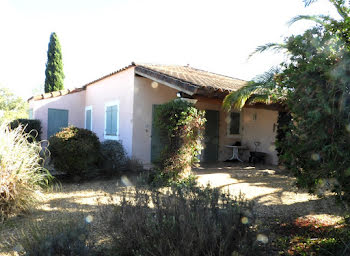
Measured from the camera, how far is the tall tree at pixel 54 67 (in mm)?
17219

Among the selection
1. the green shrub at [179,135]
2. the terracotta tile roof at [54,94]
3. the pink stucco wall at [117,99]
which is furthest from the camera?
the terracotta tile roof at [54,94]

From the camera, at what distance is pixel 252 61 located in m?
7.21

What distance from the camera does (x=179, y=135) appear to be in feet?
20.8

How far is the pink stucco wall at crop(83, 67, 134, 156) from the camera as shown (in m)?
9.10

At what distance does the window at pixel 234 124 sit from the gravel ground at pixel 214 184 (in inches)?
121

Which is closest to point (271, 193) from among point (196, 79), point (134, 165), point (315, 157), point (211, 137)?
point (315, 157)

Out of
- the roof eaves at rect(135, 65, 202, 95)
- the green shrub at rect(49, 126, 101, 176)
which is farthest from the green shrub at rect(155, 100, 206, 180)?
the green shrub at rect(49, 126, 101, 176)

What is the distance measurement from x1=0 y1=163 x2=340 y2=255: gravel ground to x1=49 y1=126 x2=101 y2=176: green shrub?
49cm

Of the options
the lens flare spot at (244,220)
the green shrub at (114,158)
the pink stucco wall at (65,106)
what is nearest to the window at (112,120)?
the green shrub at (114,158)

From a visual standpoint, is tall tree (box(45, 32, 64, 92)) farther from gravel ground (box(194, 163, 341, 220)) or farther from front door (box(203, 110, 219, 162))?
gravel ground (box(194, 163, 341, 220))

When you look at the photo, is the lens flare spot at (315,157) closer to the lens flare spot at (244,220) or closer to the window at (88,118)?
the lens flare spot at (244,220)

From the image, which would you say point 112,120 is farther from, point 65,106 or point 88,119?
point 65,106

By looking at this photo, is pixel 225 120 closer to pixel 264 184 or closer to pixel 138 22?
pixel 264 184

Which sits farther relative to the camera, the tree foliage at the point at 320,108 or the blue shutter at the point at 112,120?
the blue shutter at the point at 112,120
